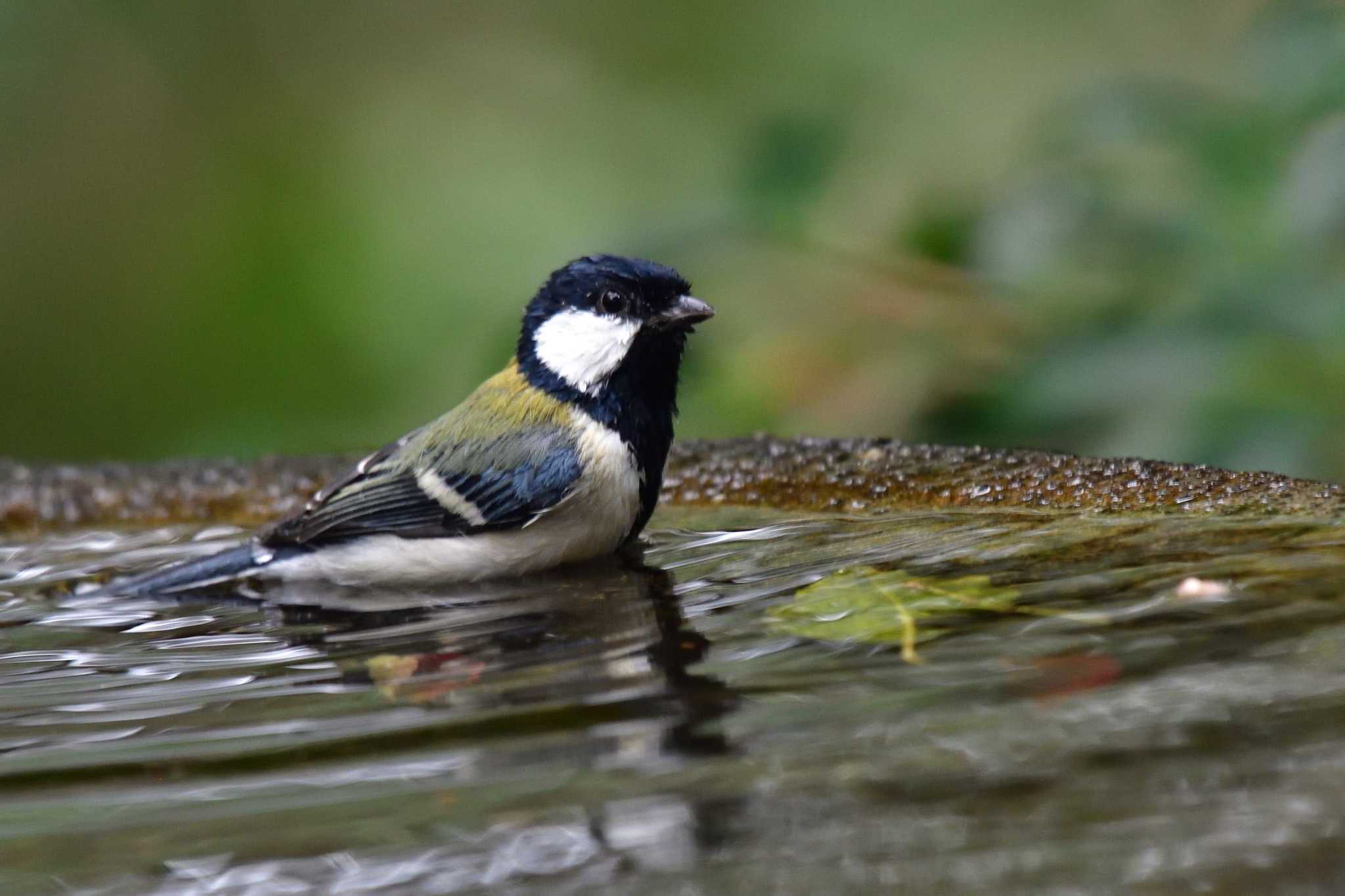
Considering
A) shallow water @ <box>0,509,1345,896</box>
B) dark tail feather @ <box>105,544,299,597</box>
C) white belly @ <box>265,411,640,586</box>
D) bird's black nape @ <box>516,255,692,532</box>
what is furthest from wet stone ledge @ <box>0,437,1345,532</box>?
dark tail feather @ <box>105,544,299,597</box>

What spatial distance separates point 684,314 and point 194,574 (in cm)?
97

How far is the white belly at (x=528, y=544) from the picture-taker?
243 cm

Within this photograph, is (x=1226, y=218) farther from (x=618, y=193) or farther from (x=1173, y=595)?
(x=618, y=193)

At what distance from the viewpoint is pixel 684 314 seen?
101 inches

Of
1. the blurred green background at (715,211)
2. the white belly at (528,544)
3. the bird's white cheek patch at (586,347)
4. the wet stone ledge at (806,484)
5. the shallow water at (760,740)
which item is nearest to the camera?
the shallow water at (760,740)

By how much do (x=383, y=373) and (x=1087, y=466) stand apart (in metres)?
3.70

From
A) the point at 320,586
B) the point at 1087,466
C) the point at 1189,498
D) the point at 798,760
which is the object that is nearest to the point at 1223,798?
the point at 798,760

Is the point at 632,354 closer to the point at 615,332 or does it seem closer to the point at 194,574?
the point at 615,332

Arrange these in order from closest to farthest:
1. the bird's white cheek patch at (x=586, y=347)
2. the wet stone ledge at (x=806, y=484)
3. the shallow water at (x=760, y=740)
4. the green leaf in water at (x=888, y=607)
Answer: the shallow water at (x=760, y=740), the green leaf in water at (x=888, y=607), the wet stone ledge at (x=806, y=484), the bird's white cheek patch at (x=586, y=347)

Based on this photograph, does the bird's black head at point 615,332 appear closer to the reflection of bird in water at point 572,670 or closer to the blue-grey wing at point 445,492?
the blue-grey wing at point 445,492

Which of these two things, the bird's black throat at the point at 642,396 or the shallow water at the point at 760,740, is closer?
the shallow water at the point at 760,740

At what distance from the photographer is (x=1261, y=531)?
1821mm

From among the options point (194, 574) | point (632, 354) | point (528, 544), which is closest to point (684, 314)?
point (632, 354)

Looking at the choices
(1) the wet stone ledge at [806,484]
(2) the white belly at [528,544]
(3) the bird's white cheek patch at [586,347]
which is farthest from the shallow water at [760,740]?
(3) the bird's white cheek patch at [586,347]
